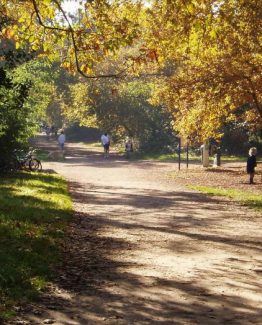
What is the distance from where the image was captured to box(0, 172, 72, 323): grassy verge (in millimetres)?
7137

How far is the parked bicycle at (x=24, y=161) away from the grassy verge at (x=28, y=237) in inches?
199

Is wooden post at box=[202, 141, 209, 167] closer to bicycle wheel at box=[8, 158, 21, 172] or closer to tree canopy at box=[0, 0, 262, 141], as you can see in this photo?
tree canopy at box=[0, 0, 262, 141]

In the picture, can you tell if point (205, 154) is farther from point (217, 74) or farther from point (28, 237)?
point (28, 237)

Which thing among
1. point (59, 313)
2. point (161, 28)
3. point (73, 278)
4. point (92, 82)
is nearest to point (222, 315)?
point (59, 313)

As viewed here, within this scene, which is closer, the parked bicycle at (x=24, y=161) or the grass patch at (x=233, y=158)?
the parked bicycle at (x=24, y=161)

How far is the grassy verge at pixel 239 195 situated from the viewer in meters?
16.2

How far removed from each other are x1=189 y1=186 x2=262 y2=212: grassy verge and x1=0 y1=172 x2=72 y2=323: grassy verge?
527cm

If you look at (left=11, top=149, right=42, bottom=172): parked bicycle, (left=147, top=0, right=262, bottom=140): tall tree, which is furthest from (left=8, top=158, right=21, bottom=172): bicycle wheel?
(left=147, top=0, right=262, bottom=140): tall tree

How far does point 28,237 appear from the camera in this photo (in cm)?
1014

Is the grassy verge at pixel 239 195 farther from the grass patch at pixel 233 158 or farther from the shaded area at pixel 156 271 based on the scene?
the grass patch at pixel 233 158

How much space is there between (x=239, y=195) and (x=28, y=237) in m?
9.93

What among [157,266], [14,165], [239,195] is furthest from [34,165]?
[157,266]

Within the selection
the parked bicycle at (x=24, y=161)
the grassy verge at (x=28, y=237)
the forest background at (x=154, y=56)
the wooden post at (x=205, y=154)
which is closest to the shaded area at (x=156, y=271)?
the grassy verge at (x=28, y=237)

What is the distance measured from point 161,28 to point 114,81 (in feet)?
95.9
